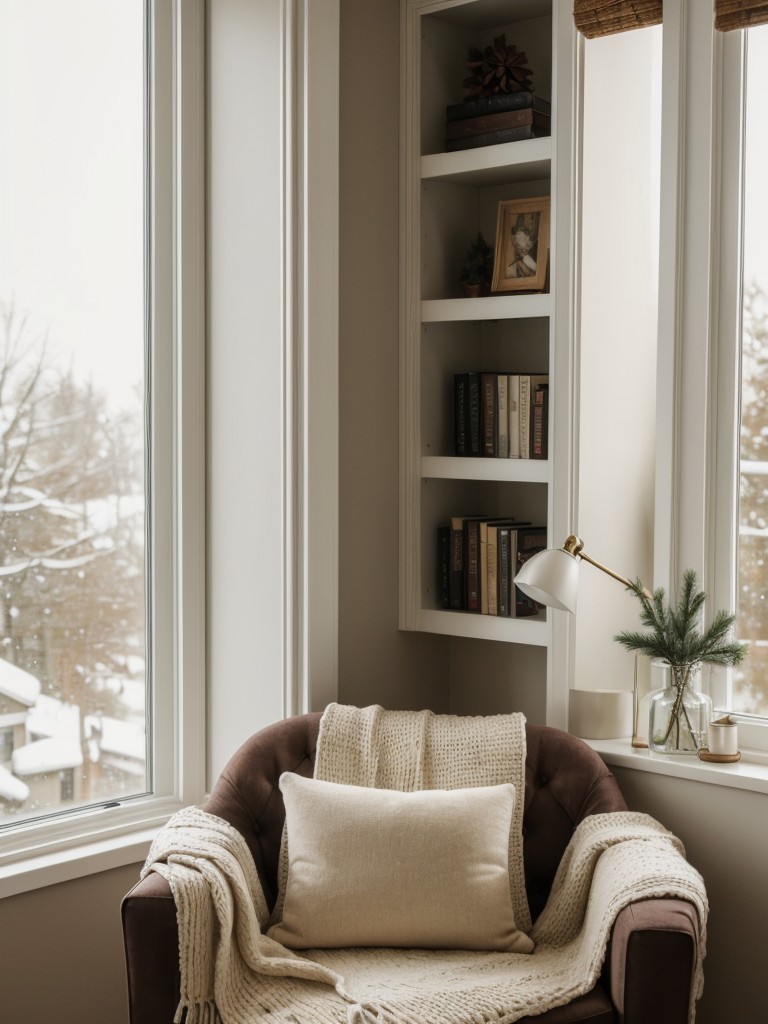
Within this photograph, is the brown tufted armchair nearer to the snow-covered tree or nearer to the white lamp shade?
the white lamp shade

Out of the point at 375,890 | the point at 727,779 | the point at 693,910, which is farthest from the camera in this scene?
the point at 727,779

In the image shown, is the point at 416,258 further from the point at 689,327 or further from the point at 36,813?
the point at 36,813

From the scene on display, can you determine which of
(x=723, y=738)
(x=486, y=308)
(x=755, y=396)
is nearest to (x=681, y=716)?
(x=723, y=738)

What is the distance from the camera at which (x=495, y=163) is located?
8.41ft

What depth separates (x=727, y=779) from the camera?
2.17 meters

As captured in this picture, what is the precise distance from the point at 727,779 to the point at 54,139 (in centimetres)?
197

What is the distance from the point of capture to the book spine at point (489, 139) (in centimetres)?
253

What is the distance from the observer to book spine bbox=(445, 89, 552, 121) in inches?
100

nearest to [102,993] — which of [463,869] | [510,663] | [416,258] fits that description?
[463,869]

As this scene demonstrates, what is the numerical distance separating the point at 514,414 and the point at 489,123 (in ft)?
2.31

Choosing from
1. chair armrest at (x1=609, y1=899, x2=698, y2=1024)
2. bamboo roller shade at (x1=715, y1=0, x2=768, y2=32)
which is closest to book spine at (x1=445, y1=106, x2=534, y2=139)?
bamboo roller shade at (x1=715, y1=0, x2=768, y2=32)

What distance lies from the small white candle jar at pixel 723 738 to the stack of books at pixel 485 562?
0.54 metres

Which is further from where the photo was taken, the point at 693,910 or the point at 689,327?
the point at 689,327

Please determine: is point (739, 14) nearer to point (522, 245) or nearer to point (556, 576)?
point (522, 245)
